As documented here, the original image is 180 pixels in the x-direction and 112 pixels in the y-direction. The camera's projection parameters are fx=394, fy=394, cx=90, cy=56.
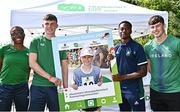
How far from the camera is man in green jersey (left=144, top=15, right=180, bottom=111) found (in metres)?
4.71

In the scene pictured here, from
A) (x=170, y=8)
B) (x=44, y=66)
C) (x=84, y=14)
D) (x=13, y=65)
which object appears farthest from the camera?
(x=170, y=8)

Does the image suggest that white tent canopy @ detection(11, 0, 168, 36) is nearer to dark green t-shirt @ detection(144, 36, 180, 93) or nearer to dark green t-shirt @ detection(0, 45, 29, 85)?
dark green t-shirt @ detection(0, 45, 29, 85)

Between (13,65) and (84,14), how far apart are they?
3026 millimetres

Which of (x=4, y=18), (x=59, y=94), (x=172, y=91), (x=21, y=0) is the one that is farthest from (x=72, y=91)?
(x=4, y=18)

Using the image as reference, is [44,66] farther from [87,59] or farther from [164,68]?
[164,68]

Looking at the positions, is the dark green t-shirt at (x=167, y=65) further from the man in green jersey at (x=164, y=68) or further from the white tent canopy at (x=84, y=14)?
the white tent canopy at (x=84, y=14)

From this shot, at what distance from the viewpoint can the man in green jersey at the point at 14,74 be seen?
4.97 m

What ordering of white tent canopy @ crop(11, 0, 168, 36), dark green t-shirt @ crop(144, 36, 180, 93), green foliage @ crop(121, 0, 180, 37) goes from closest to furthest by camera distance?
dark green t-shirt @ crop(144, 36, 180, 93), white tent canopy @ crop(11, 0, 168, 36), green foliage @ crop(121, 0, 180, 37)

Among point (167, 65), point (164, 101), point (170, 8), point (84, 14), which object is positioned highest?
point (84, 14)

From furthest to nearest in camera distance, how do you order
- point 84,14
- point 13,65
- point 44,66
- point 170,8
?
point 170,8
point 84,14
point 13,65
point 44,66

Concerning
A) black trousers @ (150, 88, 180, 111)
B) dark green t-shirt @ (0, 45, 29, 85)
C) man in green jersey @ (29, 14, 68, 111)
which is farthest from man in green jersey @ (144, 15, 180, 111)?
dark green t-shirt @ (0, 45, 29, 85)

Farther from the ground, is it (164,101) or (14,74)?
(14,74)

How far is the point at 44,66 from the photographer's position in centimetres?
473

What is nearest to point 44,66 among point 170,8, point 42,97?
point 42,97
